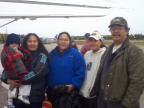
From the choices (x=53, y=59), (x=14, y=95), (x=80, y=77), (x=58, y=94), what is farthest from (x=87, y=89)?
(x=14, y=95)

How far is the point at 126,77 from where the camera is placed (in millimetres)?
1836

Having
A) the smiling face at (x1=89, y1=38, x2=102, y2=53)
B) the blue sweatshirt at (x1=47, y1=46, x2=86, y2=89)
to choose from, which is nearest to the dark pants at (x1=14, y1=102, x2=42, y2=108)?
the blue sweatshirt at (x1=47, y1=46, x2=86, y2=89)

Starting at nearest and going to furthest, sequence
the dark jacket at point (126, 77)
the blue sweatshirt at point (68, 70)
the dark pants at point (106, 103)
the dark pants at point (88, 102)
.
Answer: the dark jacket at point (126, 77) → the dark pants at point (106, 103) → the blue sweatshirt at point (68, 70) → the dark pants at point (88, 102)

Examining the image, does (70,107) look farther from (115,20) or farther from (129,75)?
(115,20)

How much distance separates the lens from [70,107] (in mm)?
2324

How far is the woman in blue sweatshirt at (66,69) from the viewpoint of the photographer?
2.36 metres

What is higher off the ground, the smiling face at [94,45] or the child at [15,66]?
the smiling face at [94,45]

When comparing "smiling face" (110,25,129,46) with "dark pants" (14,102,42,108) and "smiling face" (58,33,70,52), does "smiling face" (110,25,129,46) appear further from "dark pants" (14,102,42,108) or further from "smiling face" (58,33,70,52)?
"dark pants" (14,102,42,108)

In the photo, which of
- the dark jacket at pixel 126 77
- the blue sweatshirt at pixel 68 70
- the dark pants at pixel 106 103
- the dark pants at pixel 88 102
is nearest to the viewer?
the dark jacket at pixel 126 77

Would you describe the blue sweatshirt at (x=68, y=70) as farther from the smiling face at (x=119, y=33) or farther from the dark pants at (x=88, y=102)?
the smiling face at (x=119, y=33)

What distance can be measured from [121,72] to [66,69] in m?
0.82

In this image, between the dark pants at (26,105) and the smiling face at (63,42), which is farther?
the smiling face at (63,42)

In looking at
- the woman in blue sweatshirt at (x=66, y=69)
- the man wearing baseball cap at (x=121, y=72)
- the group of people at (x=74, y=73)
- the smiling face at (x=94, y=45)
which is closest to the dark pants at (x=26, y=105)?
the group of people at (x=74, y=73)

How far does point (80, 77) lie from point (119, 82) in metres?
0.64
